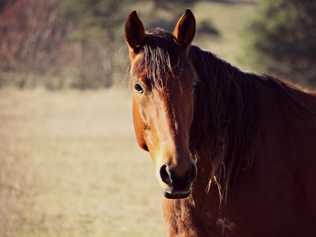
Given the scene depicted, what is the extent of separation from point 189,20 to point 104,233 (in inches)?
176

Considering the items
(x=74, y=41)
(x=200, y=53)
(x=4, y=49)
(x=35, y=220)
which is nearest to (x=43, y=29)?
(x=74, y=41)

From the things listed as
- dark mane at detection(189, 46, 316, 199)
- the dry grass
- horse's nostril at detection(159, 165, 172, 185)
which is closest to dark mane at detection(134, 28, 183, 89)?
dark mane at detection(189, 46, 316, 199)

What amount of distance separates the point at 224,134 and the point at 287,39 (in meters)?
22.7

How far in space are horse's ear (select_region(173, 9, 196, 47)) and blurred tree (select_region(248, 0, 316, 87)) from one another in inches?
865

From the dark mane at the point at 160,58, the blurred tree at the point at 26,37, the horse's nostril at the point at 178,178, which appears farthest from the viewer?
the blurred tree at the point at 26,37

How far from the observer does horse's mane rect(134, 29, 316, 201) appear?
11.5 feet

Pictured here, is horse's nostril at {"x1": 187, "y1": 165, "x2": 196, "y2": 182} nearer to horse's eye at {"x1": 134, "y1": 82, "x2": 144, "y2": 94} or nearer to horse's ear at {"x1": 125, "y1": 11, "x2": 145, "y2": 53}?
horse's eye at {"x1": 134, "y1": 82, "x2": 144, "y2": 94}

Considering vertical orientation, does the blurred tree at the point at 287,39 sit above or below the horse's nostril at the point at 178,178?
below

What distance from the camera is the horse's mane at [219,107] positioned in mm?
3502

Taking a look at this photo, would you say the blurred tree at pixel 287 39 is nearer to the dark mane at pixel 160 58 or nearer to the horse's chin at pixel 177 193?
the dark mane at pixel 160 58

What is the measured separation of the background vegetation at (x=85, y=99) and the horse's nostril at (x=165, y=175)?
3.66ft

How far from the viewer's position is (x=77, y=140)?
16.4m

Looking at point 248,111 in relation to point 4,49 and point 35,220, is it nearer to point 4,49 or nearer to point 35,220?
point 35,220

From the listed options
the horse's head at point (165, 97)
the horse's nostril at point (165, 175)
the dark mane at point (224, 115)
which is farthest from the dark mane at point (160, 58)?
the horse's nostril at point (165, 175)
